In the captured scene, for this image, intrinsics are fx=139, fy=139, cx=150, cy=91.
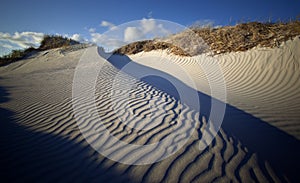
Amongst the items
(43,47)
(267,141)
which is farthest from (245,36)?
(43,47)

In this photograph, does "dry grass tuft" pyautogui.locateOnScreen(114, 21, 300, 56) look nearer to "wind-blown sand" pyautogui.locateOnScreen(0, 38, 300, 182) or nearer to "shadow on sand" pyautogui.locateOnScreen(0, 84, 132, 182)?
"wind-blown sand" pyautogui.locateOnScreen(0, 38, 300, 182)

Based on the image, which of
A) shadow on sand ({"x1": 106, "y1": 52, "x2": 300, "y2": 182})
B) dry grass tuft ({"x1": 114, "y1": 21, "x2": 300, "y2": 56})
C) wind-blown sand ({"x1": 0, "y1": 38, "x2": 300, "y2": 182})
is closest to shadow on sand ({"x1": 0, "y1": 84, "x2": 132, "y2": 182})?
wind-blown sand ({"x1": 0, "y1": 38, "x2": 300, "y2": 182})

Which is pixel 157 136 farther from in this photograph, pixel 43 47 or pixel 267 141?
pixel 43 47

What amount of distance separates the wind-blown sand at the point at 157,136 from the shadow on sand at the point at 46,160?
0.5 inches

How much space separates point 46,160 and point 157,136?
1.93m

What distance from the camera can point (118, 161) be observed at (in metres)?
2.27

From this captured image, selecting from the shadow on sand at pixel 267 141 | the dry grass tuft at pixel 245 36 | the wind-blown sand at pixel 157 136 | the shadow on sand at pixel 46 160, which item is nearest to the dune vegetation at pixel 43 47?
the wind-blown sand at pixel 157 136

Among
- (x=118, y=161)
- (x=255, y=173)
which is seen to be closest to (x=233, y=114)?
(x=255, y=173)

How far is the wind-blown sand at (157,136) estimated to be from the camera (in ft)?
6.79

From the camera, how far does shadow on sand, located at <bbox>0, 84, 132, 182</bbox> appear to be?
1.99 metres

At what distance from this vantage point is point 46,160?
228 centimetres

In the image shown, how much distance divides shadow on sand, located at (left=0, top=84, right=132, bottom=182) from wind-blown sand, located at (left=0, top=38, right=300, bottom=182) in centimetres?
1

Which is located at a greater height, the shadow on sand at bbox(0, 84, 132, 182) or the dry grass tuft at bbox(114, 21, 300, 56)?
the dry grass tuft at bbox(114, 21, 300, 56)

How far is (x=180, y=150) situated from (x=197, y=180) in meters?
0.53
